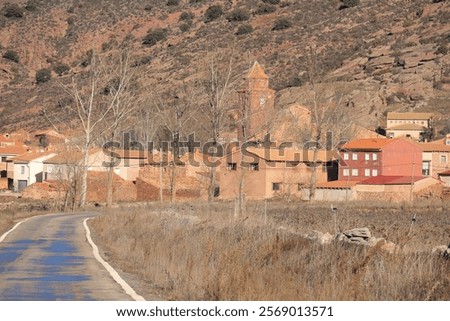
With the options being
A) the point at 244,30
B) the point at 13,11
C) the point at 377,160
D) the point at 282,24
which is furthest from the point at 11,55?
the point at 377,160

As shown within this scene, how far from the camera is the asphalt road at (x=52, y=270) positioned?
14.3m

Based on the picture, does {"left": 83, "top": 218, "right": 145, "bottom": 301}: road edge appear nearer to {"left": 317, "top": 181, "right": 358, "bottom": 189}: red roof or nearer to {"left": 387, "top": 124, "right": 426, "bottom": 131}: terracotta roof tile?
{"left": 317, "top": 181, "right": 358, "bottom": 189}: red roof

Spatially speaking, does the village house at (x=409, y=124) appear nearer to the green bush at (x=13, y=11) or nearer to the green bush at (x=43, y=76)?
the green bush at (x=43, y=76)

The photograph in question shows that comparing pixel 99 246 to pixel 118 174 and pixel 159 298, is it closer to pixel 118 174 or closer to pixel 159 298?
pixel 159 298

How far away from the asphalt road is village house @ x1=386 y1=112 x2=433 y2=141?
87127mm

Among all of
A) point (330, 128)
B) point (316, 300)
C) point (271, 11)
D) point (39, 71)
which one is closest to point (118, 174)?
point (330, 128)

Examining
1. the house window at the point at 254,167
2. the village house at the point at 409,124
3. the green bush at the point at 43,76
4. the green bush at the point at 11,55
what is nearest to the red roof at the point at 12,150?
the house window at the point at 254,167

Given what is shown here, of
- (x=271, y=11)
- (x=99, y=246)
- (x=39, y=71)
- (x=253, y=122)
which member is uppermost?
(x=271, y=11)

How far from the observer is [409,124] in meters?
113

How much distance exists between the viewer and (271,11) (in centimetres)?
18000

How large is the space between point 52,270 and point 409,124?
98.9 meters

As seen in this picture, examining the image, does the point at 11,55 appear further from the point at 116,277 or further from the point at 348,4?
the point at 116,277

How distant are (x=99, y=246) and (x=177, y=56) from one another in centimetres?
12704

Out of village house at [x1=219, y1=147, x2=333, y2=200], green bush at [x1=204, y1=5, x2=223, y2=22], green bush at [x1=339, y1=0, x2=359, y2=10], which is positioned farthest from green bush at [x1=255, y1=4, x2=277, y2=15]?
village house at [x1=219, y1=147, x2=333, y2=200]
